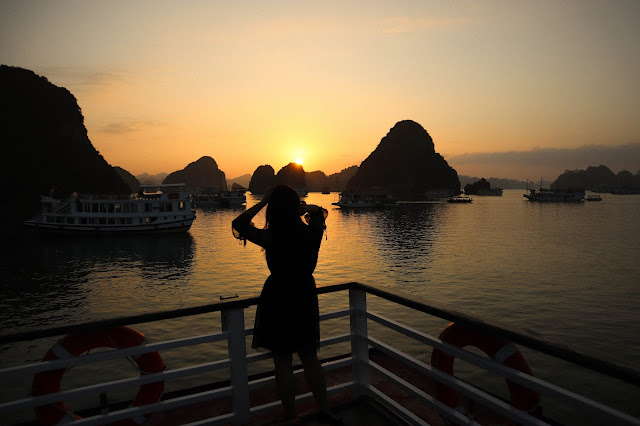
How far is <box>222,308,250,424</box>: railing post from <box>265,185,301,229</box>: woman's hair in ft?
2.93

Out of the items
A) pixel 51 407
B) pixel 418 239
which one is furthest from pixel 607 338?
pixel 418 239

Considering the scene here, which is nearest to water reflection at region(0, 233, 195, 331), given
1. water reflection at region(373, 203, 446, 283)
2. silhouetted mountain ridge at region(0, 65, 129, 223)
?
water reflection at region(373, 203, 446, 283)

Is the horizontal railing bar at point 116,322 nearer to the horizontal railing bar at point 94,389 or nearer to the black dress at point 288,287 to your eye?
the black dress at point 288,287

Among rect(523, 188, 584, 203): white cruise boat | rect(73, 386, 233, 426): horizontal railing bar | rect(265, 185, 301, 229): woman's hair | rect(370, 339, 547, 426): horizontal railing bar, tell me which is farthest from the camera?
rect(523, 188, 584, 203): white cruise boat

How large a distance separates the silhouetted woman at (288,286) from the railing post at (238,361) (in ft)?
0.58

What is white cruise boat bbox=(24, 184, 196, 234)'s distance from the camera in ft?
150

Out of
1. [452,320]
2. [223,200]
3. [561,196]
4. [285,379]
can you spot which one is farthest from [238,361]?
[561,196]

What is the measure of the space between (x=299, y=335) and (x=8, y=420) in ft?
32.6

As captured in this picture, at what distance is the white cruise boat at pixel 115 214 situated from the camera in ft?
150

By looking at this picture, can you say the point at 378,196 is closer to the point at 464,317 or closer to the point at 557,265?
the point at 557,265

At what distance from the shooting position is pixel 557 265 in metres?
29.5

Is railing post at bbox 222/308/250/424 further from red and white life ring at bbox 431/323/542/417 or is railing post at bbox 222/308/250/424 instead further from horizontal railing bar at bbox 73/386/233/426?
red and white life ring at bbox 431/323/542/417

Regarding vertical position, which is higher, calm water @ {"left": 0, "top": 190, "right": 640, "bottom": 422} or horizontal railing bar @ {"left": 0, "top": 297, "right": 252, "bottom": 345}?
horizontal railing bar @ {"left": 0, "top": 297, "right": 252, "bottom": 345}

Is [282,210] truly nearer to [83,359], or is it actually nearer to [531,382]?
[83,359]
